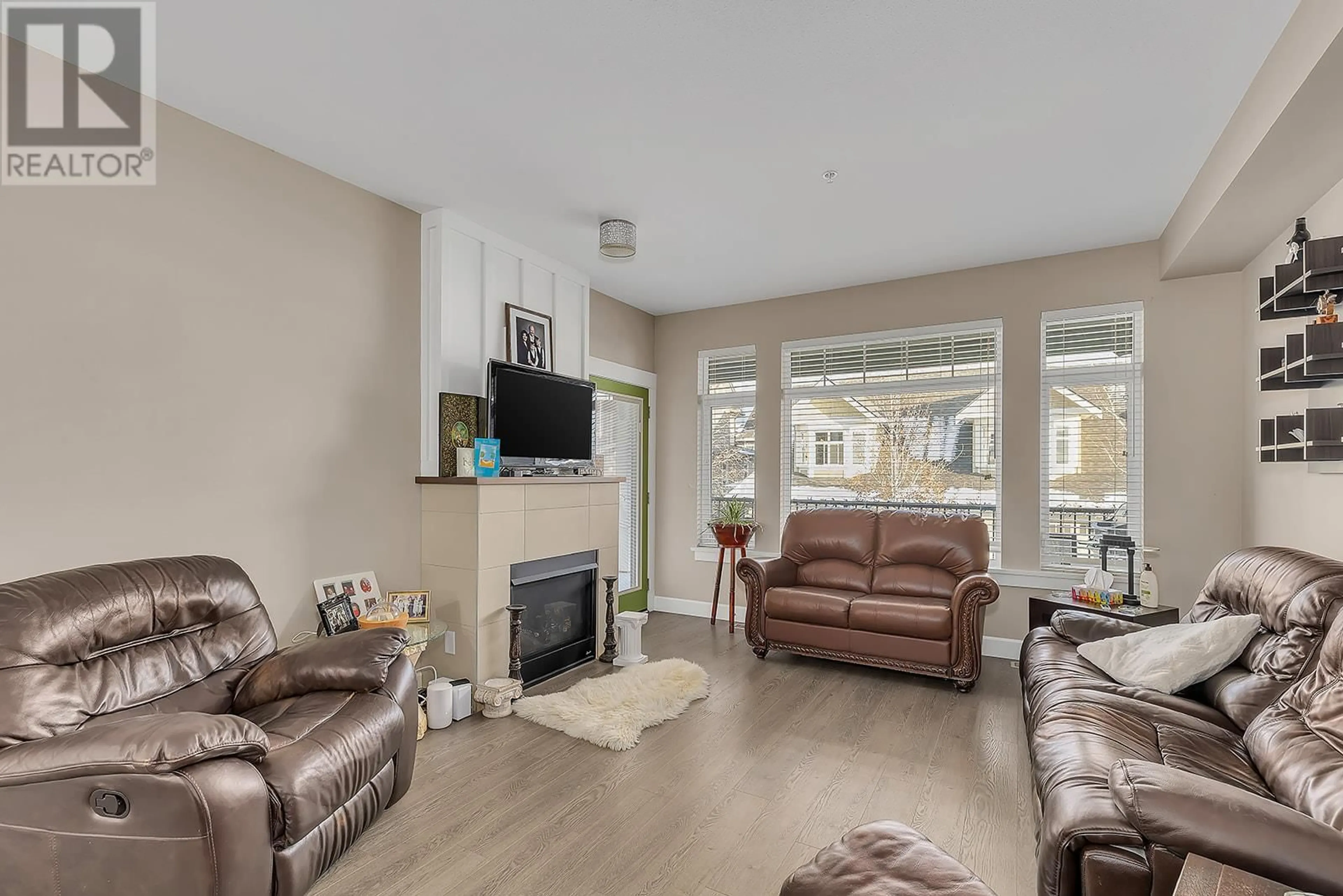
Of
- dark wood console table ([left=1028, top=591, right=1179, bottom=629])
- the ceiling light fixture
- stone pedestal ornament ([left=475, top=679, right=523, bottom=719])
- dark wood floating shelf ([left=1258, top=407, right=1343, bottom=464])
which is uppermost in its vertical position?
the ceiling light fixture

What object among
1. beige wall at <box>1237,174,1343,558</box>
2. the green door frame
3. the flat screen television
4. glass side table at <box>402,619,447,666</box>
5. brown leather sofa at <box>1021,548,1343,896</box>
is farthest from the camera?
the green door frame

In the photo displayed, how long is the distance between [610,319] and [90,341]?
3.61 m

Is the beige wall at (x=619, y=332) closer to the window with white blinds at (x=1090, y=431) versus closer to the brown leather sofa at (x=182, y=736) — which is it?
the window with white blinds at (x=1090, y=431)

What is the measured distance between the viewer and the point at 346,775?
1976 mm

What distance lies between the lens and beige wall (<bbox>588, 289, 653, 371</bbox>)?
17.8 ft

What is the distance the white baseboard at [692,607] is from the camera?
5703mm

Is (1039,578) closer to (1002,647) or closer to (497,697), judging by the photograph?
(1002,647)

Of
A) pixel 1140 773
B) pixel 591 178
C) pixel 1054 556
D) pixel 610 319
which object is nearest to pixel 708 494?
pixel 610 319

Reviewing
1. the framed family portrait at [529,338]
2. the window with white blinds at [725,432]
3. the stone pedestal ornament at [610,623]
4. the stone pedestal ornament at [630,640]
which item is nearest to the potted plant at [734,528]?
the window with white blinds at [725,432]

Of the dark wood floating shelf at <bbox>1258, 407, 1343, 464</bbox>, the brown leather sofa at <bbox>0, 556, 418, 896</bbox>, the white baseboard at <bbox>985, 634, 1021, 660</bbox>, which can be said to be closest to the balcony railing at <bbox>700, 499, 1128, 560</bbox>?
the white baseboard at <bbox>985, 634, 1021, 660</bbox>

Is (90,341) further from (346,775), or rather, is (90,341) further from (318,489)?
(346,775)

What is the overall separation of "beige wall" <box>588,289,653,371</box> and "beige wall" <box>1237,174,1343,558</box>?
13.9 ft

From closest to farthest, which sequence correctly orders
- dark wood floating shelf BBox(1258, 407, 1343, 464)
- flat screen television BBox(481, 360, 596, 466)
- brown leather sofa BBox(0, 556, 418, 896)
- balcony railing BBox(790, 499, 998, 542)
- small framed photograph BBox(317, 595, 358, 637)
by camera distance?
brown leather sofa BBox(0, 556, 418, 896) → dark wood floating shelf BBox(1258, 407, 1343, 464) → small framed photograph BBox(317, 595, 358, 637) → flat screen television BBox(481, 360, 596, 466) → balcony railing BBox(790, 499, 998, 542)

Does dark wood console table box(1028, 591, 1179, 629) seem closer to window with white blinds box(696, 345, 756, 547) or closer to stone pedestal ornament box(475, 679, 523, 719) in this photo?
window with white blinds box(696, 345, 756, 547)
